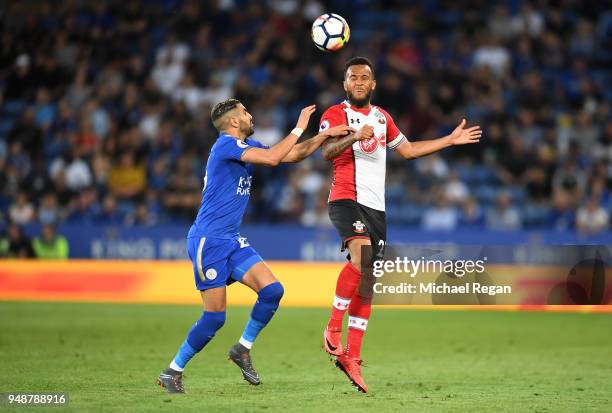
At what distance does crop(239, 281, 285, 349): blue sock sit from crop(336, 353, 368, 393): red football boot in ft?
2.38

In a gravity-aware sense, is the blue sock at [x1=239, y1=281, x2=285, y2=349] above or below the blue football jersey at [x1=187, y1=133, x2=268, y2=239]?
below

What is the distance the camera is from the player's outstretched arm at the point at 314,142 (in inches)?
334

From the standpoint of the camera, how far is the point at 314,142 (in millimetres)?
8469

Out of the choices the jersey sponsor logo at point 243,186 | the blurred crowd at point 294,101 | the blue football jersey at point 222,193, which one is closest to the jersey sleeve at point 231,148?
the blue football jersey at point 222,193

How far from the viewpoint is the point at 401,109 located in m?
20.9

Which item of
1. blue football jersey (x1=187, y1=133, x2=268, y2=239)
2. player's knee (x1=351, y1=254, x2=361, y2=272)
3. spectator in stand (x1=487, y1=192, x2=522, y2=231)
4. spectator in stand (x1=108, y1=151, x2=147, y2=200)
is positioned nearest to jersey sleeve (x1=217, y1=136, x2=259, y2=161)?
blue football jersey (x1=187, y1=133, x2=268, y2=239)

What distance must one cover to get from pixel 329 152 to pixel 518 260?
637cm

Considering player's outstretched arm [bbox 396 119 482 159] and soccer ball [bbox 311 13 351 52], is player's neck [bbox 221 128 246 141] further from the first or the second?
player's outstretched arm [bbox 396 119 482 159]

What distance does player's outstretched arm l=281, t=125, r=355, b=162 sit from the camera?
8.48 meters

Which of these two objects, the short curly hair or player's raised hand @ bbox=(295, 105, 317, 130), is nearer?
player's raised hand @ bbox=(295, 105, 317, 130)

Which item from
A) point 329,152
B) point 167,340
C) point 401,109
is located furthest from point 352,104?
point 401,109

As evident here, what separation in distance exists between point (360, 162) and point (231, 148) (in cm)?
111

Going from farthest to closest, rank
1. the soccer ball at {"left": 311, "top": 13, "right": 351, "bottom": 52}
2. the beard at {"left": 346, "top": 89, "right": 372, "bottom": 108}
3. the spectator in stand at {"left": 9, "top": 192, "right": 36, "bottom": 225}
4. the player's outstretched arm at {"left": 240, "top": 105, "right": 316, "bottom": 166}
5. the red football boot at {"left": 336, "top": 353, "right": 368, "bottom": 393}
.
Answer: the spectator in stand at {"left": 9, "top": 192, "right": 36, "bottom": 225} → the soccer ball at {"left": 311, "top": 13, "right": 351, "bottom": 52} → the beard at {"left": 346, "top": 89, "right": 372, "bottom": 108} → the red football boot at {"left": 336, "top": 353, "right": 368, "bottom": 393} → the player's outstretched arm at {"left": 240, "top": 105, "right": 316, "bottom": 166}

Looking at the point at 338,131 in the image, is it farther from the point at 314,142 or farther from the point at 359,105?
the point at 359,105
